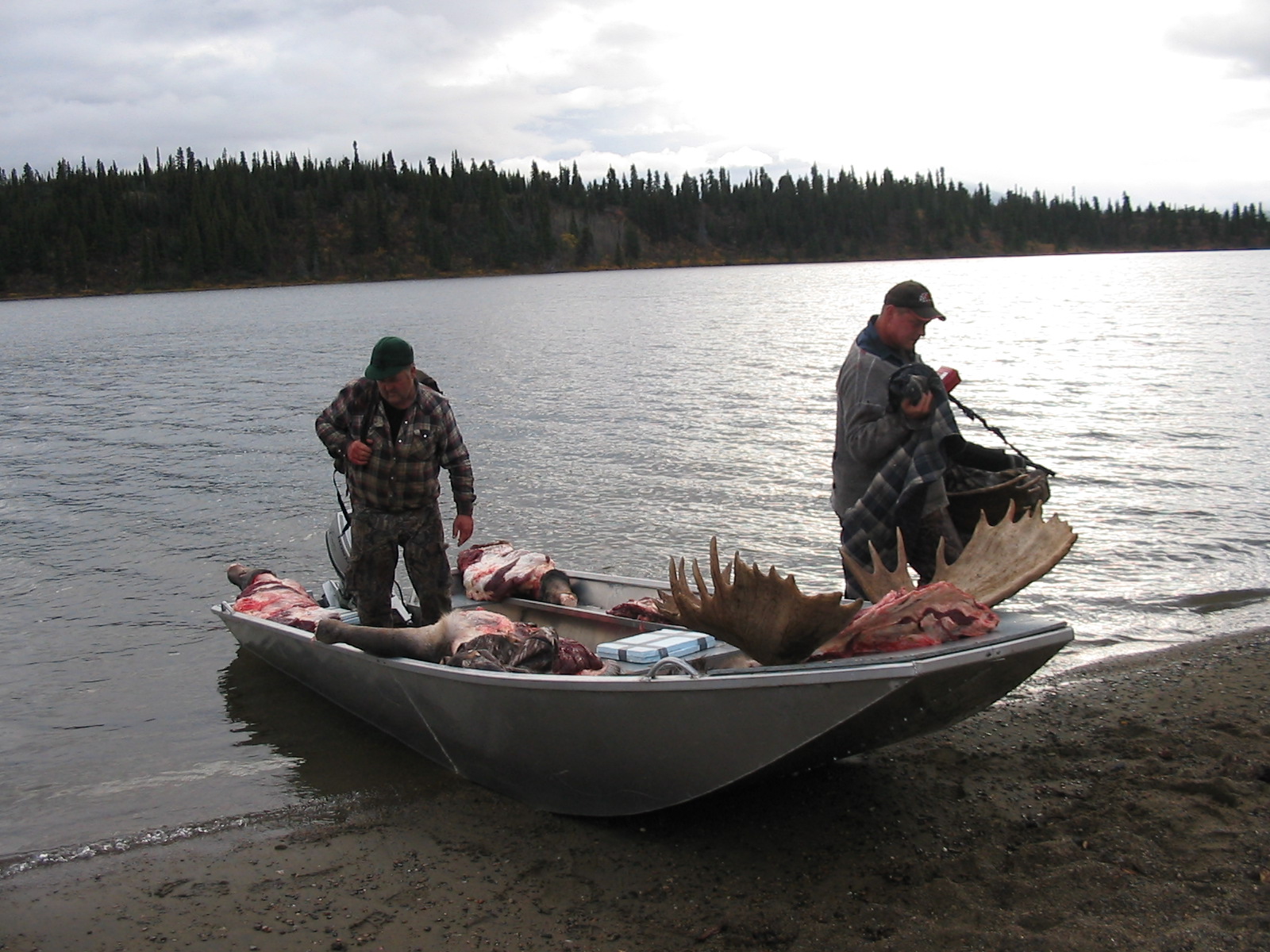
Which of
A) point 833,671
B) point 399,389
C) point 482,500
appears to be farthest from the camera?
point 482,500

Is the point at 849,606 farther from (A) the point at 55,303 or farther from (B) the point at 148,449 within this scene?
(A) the point at 55,303

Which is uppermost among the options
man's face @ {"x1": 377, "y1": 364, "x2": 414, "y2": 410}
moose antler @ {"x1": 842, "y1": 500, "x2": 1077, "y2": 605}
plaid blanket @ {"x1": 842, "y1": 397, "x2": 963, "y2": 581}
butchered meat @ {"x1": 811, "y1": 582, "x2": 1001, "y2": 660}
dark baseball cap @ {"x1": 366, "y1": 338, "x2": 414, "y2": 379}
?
dark baseball cap @ {"x1": 366, "y1": 338, "x2": 414, "y2": 379}

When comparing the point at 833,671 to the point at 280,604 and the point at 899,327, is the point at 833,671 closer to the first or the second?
the point at 899,327

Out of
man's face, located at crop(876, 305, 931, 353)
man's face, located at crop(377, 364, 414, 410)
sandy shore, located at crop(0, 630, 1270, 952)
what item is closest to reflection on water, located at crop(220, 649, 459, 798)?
sandy shore, located at crop(0, 630, 1270, 952)

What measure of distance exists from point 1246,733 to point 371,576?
5103mm

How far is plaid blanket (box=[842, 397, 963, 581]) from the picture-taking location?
17.2 ft

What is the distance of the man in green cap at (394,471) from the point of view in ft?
20.6

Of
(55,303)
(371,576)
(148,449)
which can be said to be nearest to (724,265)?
(55,303)

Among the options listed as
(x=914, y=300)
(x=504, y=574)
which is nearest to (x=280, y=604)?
(x=504, y=574)

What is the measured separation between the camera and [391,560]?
683cm

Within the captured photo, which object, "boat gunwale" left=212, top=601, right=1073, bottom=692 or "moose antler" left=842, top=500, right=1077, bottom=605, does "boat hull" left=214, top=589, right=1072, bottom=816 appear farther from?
"moose antler" left=842, top=500, right=1077, bottom=605

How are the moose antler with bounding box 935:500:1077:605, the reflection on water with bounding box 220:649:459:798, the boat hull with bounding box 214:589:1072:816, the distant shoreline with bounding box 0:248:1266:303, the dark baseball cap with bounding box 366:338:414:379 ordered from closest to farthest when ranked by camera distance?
the boat hull with bounding box 214:589:1072:816 → the moose antler with bounding box 935:500:1077:605 → the dark baseball cap with bounding box 366:338:414:379 → the reflection on water with bounding box 220:649:459:798 → the distant shoreline with bounding box 0:248:1266:303

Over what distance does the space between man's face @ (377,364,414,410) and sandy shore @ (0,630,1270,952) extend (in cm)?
229

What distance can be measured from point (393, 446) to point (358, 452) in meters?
0.24
